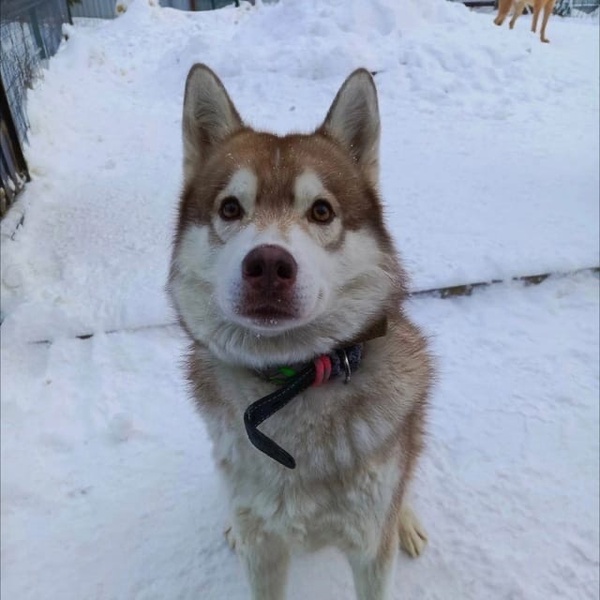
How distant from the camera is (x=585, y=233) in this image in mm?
4016

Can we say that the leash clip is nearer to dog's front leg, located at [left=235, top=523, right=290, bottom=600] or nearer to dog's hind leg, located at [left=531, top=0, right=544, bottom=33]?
dog's front leg, located at [left=235, top=523, right=290, bottom=600]

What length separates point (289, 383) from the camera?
1448mm

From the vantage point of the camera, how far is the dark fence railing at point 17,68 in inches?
165

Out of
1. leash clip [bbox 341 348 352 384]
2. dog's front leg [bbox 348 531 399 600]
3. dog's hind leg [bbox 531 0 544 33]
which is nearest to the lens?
leash clip [bbox 341 348 352 384]

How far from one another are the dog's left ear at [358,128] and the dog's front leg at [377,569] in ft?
3.69

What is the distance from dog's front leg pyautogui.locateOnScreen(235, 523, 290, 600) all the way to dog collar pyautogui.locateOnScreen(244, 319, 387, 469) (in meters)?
0.32

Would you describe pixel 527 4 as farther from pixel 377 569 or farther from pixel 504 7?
pixel 377 569

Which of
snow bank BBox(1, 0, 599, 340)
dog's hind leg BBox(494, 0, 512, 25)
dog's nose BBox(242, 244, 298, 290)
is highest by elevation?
dog's hind leg BBox(494, 0, 512, 25)

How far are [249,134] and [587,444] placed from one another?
2091mm

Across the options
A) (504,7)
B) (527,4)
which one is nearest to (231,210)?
(527,4)

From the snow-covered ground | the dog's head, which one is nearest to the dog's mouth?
the dog's head

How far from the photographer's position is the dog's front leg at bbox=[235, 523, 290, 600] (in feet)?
5.24

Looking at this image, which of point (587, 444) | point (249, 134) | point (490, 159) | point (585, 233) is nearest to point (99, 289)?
point (249, 134)

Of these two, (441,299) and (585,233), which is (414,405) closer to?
(441,299)
